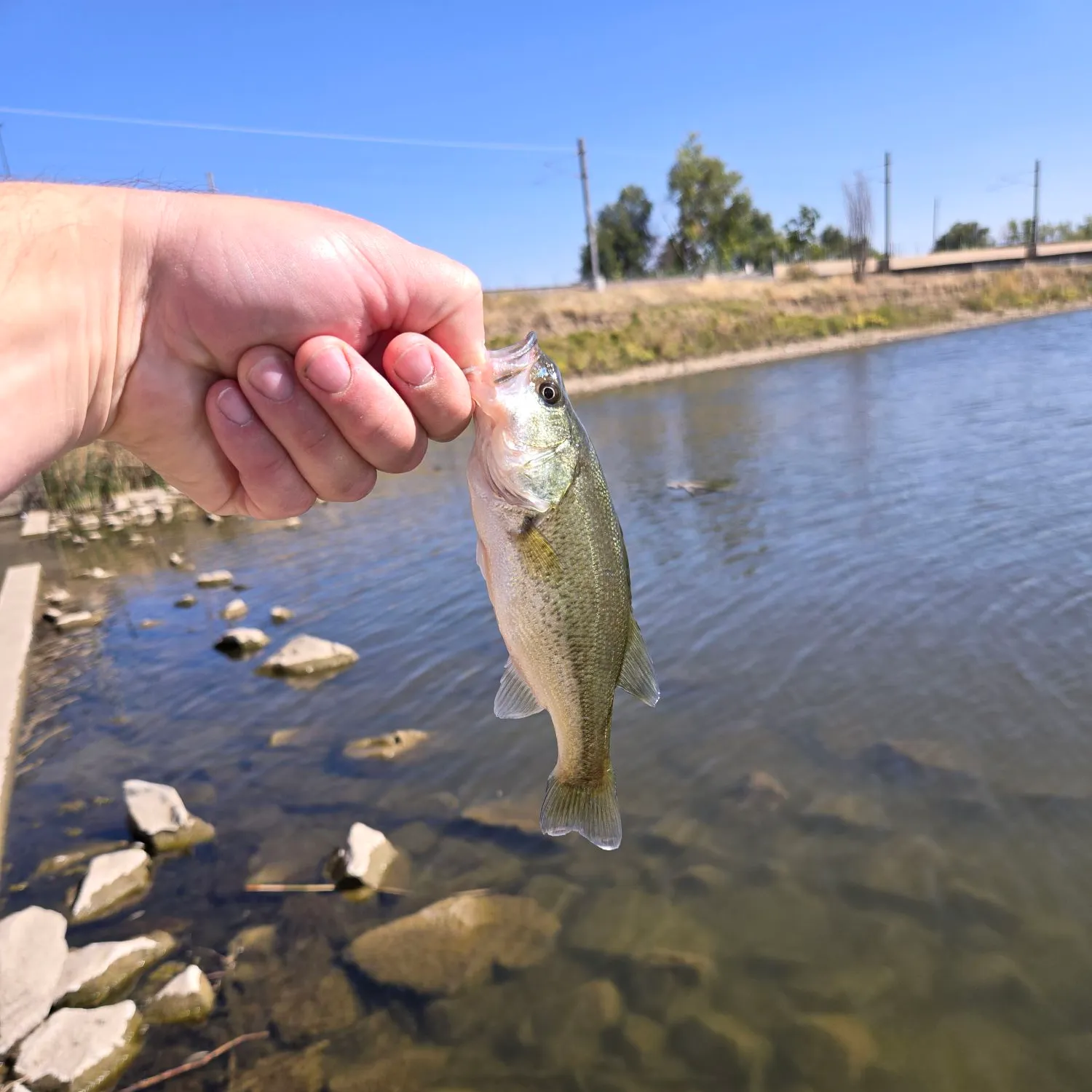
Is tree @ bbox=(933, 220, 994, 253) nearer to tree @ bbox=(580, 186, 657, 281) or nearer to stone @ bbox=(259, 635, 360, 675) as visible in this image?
tree @ bbox=(580, 186, 657, 281)

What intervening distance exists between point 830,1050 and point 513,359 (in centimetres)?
398

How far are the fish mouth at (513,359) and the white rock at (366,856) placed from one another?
4.52 metres

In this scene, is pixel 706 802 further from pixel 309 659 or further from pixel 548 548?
pixel 309 659

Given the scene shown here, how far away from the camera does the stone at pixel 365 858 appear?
6.05 m

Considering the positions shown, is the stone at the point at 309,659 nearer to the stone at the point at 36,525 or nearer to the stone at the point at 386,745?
the stone at the point at 386,745

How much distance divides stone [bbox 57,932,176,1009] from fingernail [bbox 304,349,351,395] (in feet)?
14.9

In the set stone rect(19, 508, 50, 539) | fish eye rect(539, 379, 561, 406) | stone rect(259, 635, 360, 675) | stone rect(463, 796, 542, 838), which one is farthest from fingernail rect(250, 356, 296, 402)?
stone rect(19, 508, 50, 539)

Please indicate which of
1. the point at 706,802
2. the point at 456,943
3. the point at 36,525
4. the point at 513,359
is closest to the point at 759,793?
the point at 706,802

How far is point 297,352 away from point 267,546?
16.2 metres

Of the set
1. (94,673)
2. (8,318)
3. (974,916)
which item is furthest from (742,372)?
(8,318)

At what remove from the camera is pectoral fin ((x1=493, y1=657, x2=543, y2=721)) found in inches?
113

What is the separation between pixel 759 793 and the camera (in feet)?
21.3

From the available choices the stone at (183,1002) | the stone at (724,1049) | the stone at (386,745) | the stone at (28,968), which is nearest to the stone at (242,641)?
the stone at (386,745)

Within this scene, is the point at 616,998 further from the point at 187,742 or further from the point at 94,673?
the point at 94,673
